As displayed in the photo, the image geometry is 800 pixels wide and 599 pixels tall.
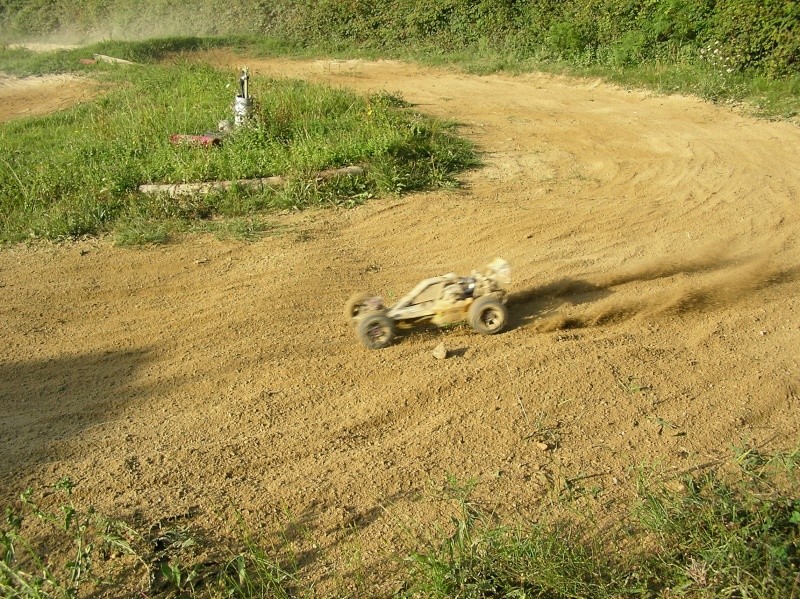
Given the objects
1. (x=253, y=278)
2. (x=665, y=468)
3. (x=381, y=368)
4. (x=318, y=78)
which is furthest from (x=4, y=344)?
(x=318, y=78)

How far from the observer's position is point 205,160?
8.67 metres

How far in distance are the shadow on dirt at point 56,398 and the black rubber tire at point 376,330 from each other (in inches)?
57.1

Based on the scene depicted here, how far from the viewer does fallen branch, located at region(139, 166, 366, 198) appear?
802cm

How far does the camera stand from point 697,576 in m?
3.38

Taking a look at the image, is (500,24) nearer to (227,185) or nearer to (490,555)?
(227,185)

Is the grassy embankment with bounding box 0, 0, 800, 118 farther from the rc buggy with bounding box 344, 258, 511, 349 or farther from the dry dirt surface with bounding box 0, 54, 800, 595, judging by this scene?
the rc buggy with bounding box 344, 258, 511, 349

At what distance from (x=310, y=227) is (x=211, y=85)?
20.9 ft

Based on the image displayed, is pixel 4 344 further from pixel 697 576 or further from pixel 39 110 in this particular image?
pixel 39 110

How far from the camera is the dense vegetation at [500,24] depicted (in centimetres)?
1297

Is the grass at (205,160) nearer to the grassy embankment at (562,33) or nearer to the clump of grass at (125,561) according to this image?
the clump of grass at (125,561)

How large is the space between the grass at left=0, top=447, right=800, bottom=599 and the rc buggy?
5.47 feet

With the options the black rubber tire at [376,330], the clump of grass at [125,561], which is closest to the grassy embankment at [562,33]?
the black rubber tire at [376,330]

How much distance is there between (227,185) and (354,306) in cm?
318

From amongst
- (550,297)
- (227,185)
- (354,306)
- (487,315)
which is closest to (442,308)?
(487,315)
